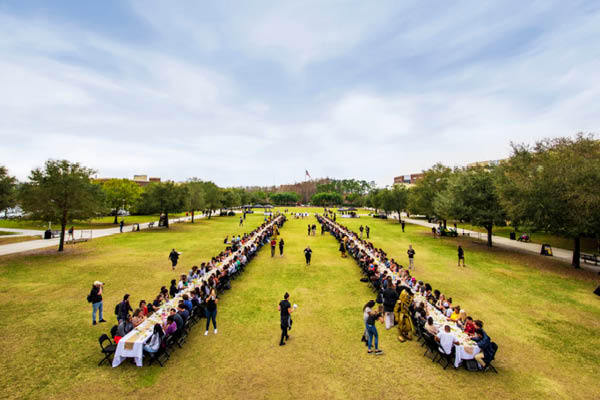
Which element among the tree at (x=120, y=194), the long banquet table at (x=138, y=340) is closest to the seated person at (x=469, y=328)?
the long banquet table at (x=138, y=340)

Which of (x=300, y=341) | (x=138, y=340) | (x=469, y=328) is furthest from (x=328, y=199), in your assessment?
(x=138, y=340)

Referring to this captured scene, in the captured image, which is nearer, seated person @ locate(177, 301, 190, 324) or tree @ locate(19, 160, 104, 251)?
seated person @ locate(177, 301, 190, 324)

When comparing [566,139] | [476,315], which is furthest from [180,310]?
[566,139]

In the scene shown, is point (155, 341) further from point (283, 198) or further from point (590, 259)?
point (283, 198)

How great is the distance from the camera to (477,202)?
85.4ft

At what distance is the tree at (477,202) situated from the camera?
24.8 metres

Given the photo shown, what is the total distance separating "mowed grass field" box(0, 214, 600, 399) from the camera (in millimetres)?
6762

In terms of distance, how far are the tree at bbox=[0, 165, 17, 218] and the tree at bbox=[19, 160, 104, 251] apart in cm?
949

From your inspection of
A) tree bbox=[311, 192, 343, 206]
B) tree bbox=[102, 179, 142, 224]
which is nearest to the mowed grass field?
tree bbox=[102, 179, 142, 224]

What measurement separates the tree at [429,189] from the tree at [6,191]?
51558mm

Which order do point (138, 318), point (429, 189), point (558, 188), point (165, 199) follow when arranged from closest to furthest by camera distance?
point (138, 318)
point (558, 188)
point (165, 199)
point (429, 189)

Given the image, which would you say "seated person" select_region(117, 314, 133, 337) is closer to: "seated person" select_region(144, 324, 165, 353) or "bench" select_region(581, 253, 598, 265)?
"seated person" select_region(144, 324, 165, 353)

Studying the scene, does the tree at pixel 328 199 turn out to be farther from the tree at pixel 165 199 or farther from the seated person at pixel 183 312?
the seated person at pixel 183 312

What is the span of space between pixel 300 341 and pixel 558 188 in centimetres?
1876
